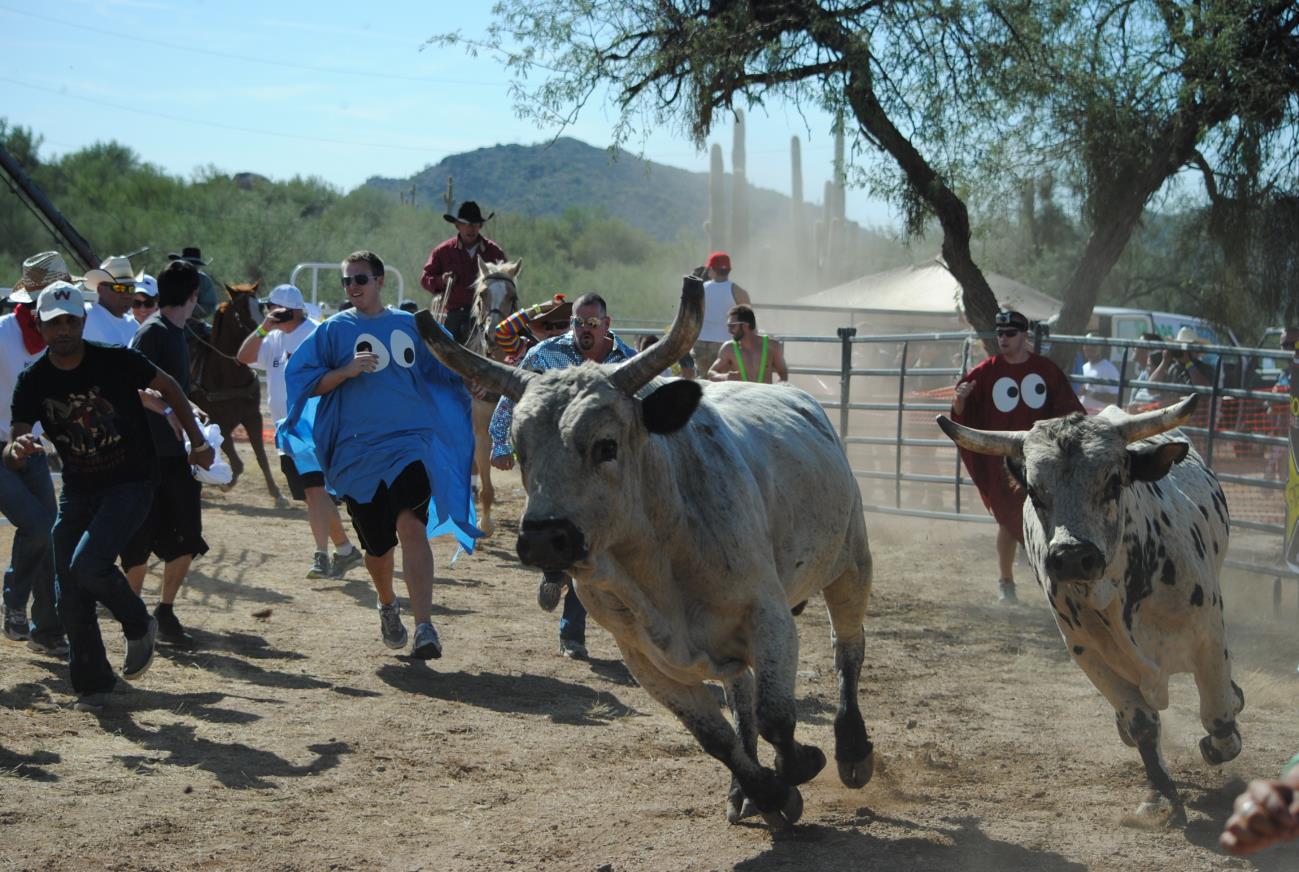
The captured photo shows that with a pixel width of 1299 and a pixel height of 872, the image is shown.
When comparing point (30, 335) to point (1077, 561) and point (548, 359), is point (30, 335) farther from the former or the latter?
point (1077, 561)

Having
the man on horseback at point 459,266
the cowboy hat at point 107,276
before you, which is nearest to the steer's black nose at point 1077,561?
the cowboy hat at point 107,276

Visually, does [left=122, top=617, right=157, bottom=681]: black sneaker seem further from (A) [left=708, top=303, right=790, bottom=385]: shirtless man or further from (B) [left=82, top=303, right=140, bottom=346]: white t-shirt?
(A) [left=708, top=303, right=790, bottom=385]: shirtless man

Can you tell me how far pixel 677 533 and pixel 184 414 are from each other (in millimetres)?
2965

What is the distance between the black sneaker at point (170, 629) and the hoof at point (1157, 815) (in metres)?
5.25

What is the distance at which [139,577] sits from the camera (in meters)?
8.32

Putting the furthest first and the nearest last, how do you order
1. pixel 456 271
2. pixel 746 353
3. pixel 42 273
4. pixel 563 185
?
pixel 563 185 → pixel 456 271 → pixel 746 353 → pixel 42 273

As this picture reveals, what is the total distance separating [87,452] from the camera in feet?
21.7

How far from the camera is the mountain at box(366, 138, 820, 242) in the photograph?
16575 centimetres

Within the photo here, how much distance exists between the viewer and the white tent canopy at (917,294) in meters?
30.6

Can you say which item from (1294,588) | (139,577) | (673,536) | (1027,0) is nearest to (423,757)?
(673,536)

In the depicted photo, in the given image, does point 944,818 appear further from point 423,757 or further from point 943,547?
point 943,547

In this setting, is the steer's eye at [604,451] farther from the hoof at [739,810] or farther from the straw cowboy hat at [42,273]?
the straw cowboy hat at [42,273]

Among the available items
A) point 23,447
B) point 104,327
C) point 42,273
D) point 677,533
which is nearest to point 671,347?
point 677,533

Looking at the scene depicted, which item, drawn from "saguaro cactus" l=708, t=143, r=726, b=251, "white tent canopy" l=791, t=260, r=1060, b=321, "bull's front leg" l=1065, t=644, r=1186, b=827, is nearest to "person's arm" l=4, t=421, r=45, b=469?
"bull's front leg" l=1065, t=644, r=1186, b=827
